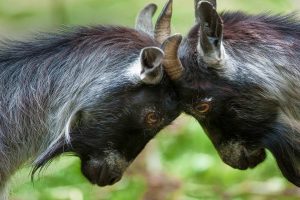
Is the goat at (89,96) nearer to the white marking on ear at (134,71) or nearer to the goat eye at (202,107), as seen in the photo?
the white marking on ear at (134,71)

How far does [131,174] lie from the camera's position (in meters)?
7.50

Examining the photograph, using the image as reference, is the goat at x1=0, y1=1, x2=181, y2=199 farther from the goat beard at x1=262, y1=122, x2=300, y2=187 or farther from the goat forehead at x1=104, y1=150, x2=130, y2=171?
the goat beard at x1=262, y1=122, x2=300, y2=187

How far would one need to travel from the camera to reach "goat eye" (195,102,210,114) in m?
5.14

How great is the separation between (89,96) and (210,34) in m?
0.69

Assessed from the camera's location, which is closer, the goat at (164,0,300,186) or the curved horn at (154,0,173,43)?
the goat at (164,0,300,186)

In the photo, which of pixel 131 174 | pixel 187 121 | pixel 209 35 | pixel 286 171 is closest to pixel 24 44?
pixel 209 35

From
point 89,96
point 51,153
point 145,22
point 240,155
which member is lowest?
point 240,155

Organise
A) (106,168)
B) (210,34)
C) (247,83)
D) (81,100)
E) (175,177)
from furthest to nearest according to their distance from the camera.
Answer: (175,177)
(106,168)
(81,100)
(247,83)
(210,34)

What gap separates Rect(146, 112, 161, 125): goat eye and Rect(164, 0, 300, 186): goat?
0.47 feet

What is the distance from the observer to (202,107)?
16.9ft

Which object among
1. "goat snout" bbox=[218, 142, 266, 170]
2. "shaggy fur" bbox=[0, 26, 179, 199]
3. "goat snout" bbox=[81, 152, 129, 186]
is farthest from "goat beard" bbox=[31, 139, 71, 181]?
"goat snout" bbox=[218, 142, 266, 170]

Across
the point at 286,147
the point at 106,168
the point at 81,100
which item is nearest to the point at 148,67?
the point at 81,100

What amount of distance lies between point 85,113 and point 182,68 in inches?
21.4

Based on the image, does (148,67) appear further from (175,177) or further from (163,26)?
(175,177)
